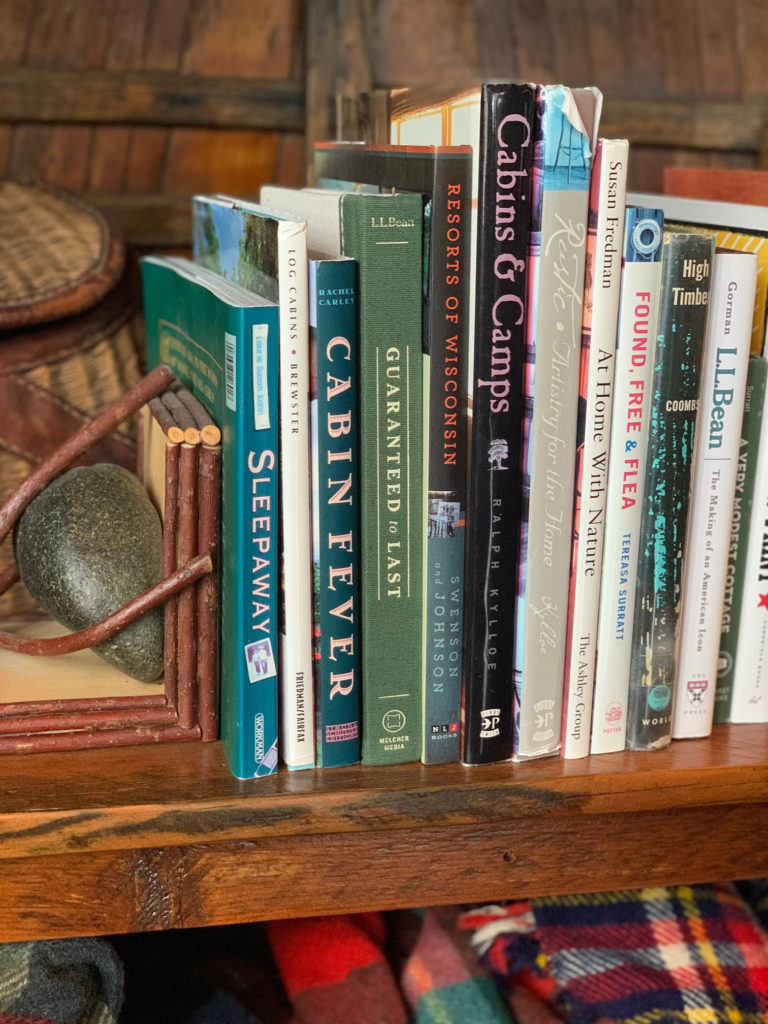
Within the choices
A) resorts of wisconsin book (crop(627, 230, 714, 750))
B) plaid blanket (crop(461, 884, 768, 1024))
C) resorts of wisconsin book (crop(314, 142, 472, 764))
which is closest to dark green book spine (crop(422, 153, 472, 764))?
resorts of wisconsin book (crop(314, 142, 472, 764))

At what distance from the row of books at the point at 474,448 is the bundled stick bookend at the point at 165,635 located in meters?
0.02

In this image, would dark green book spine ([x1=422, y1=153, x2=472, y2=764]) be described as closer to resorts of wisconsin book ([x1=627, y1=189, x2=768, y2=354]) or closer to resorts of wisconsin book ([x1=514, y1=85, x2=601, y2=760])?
resorts of wisconsin book ([x1=514, y1=85, x2=601, y2=760])

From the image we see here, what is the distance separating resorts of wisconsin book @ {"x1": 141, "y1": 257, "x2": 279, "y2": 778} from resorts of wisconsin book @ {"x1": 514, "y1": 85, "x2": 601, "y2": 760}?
0.53ft

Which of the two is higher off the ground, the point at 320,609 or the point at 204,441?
the point at 204,441

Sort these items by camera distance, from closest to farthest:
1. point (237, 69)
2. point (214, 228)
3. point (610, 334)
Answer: point (610, 334), point (214, 228), point (237, 69)

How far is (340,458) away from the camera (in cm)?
66

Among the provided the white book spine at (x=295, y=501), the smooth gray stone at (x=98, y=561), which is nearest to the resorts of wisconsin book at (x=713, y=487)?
the white book spine at (x=295, y=501)

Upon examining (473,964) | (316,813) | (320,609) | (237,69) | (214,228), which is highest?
(237,69)

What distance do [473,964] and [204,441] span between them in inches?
20.2

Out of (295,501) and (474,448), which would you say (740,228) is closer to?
(474,448)

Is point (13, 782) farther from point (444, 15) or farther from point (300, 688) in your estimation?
point (444, 15)

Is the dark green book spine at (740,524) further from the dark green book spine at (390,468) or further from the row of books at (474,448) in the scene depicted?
the dark green book spine at (390,468)

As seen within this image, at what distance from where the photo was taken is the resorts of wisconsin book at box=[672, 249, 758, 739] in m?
0.68

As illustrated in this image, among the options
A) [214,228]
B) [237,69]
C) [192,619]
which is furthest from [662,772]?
[237,69]
